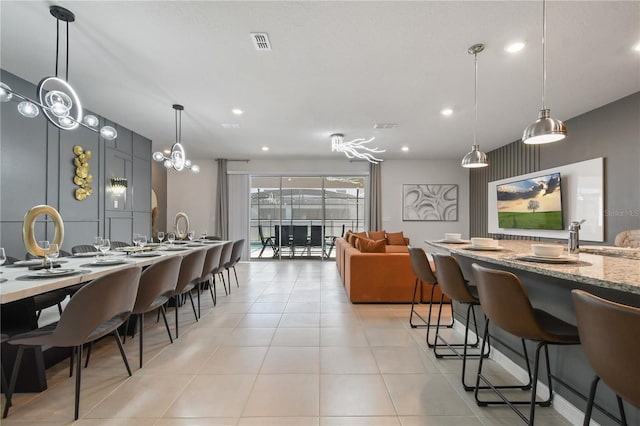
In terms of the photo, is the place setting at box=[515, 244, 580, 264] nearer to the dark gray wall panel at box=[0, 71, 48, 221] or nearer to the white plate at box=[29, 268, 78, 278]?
the white plate at box=[29, 268, 78, 278]

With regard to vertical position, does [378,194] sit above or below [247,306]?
above

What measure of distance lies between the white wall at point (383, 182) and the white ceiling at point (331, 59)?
311 cm

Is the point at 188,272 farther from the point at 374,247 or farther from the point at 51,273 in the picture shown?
the point at 374,247

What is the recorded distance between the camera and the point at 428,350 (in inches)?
103

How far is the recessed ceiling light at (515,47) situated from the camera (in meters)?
2.66

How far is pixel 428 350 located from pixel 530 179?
4.74 m

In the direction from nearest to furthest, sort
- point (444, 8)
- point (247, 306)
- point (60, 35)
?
point (444, 8) → point (60, 35) → point (247, 306)

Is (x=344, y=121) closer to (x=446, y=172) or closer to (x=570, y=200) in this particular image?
(x=570, y=200)

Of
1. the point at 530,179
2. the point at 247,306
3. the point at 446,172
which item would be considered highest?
the point at 446,172

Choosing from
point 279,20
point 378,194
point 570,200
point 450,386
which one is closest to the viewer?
point 450,386

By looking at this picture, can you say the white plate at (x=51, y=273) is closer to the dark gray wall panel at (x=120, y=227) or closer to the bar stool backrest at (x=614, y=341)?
the bar stool backrest at (x=614, y=341)

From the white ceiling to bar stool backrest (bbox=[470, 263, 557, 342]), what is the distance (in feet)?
6.49

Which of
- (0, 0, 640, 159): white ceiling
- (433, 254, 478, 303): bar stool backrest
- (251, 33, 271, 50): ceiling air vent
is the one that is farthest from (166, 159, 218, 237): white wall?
(433, 254, 478, 303): bar stool backrest

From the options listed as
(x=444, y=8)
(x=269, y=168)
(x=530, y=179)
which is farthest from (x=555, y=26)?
(x=269, y=168)
